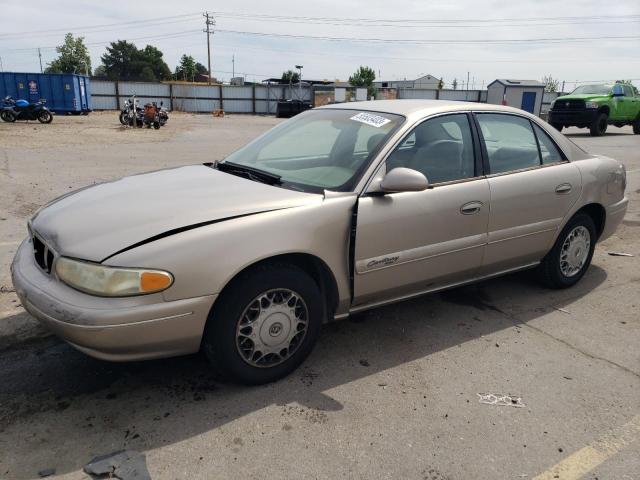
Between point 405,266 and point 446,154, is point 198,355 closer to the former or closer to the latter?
point 405,266

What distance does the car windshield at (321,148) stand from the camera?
329 cm

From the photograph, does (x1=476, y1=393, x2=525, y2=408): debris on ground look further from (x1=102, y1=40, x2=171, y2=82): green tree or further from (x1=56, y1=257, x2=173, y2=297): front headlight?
(x1=102, y1=40, x2=171, y2=82): green tree

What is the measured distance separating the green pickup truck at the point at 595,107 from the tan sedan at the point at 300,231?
59.6 feet

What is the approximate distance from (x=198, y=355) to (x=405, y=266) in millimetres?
1455

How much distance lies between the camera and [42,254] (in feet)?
9.59

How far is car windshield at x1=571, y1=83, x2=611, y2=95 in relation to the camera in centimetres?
2091

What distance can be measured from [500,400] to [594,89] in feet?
72.5

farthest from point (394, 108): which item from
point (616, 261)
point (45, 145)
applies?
point (45, 145)

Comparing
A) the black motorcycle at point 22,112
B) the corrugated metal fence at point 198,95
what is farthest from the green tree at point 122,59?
the black motorcycle at point 22,112

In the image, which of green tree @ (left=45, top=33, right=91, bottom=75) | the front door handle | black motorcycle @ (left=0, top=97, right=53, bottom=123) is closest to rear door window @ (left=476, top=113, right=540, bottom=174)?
the front door handle

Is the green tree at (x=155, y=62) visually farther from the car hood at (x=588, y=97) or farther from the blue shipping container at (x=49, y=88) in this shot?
the car hood at (x=588, y=97)

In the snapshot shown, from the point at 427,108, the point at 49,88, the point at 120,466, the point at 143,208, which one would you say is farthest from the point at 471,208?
the point at 49,88

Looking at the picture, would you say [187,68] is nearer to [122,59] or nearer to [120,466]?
[122,59]

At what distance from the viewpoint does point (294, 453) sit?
8.08 feet
